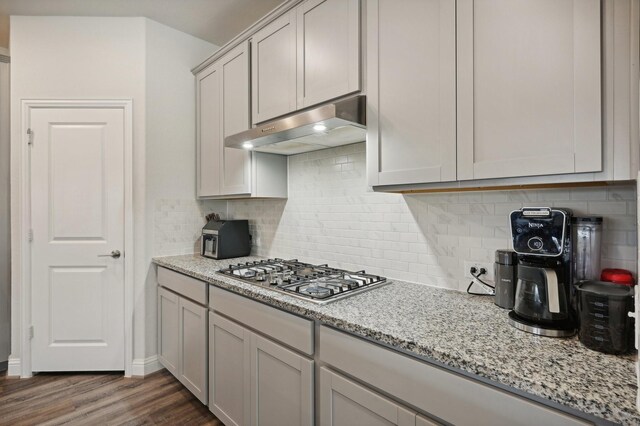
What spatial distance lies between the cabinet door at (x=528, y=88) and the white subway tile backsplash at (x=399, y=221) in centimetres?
34

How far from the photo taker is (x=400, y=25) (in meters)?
1.47

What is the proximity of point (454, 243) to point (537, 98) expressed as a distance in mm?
763

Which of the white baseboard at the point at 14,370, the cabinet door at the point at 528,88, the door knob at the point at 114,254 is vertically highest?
the cabinet door at the point at 528,88

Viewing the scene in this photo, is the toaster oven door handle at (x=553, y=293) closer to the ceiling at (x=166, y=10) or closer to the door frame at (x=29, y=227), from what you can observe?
the ceiling at (x=166, y=10)

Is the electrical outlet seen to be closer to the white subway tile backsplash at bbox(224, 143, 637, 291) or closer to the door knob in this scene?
the white subway tile backsplash at bbox(224, 143, 637, 291)

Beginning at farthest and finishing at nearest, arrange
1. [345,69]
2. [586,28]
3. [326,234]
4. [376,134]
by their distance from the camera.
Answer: [326,234] → [345,69] → [376,134] → [586,28]

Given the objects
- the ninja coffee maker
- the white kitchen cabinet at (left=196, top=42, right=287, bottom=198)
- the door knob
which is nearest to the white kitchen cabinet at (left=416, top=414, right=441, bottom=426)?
the ninja coffee maker

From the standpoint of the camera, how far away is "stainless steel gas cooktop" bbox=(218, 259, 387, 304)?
155cm

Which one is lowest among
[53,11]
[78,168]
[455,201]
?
[455,201]

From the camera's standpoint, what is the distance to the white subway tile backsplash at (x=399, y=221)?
49.4 inches

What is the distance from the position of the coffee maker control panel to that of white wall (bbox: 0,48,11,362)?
11.8 ft

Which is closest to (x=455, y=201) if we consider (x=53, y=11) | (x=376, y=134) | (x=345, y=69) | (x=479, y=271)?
(x=479, y=271)

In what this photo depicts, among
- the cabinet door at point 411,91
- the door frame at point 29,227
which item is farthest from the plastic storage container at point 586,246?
the door frame at point 29,227

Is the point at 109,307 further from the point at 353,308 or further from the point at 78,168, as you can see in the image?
the point at 353,308
